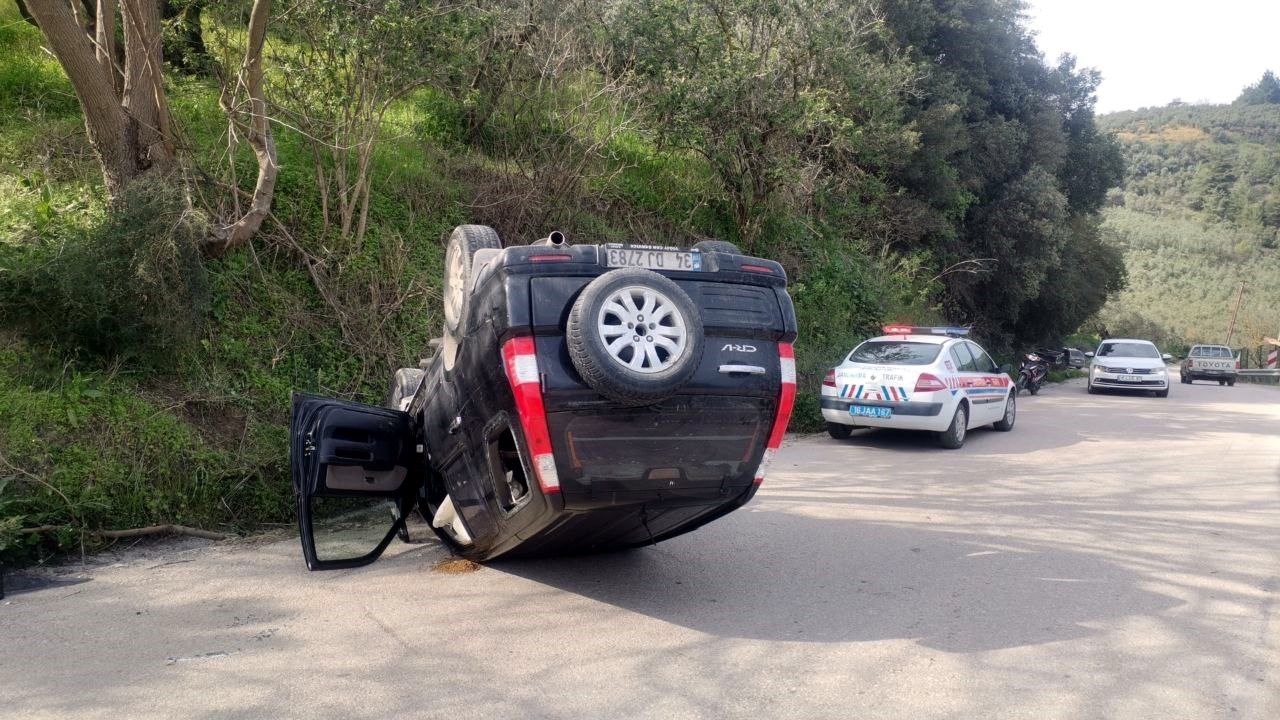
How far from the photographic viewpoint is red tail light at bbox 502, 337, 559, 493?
469 cm

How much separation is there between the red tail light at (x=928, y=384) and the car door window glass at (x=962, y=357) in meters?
0.80

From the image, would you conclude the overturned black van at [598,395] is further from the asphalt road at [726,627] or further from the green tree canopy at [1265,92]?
the green tree canopy at [1265,92]

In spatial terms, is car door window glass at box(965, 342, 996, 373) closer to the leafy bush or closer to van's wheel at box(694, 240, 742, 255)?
van's wheel at box(694, 240, 742, 255)

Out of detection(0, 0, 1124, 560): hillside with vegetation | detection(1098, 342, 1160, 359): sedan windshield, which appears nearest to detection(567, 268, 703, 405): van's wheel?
detection(0, 0, 1124, 560): hillside with vegetation

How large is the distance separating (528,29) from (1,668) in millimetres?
10760

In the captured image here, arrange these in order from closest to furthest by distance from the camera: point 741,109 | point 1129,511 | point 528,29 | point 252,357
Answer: point 1129,511, point 252,357, point 528,29, point 741,109

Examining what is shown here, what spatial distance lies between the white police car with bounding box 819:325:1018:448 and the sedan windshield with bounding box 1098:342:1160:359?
13651mm

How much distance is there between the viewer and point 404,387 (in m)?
7.69

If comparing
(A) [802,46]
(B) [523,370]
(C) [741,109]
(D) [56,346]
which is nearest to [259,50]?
(D) [56,346]

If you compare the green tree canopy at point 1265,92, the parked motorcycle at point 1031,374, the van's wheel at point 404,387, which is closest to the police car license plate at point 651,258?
the van's wheel at point 404,387

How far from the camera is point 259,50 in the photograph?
29.4ft

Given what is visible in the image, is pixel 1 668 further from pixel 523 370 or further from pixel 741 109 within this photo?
pixel 741 109

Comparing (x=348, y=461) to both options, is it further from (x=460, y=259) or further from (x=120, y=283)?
(x=120, y=283)

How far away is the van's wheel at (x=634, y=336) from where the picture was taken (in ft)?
15.1
